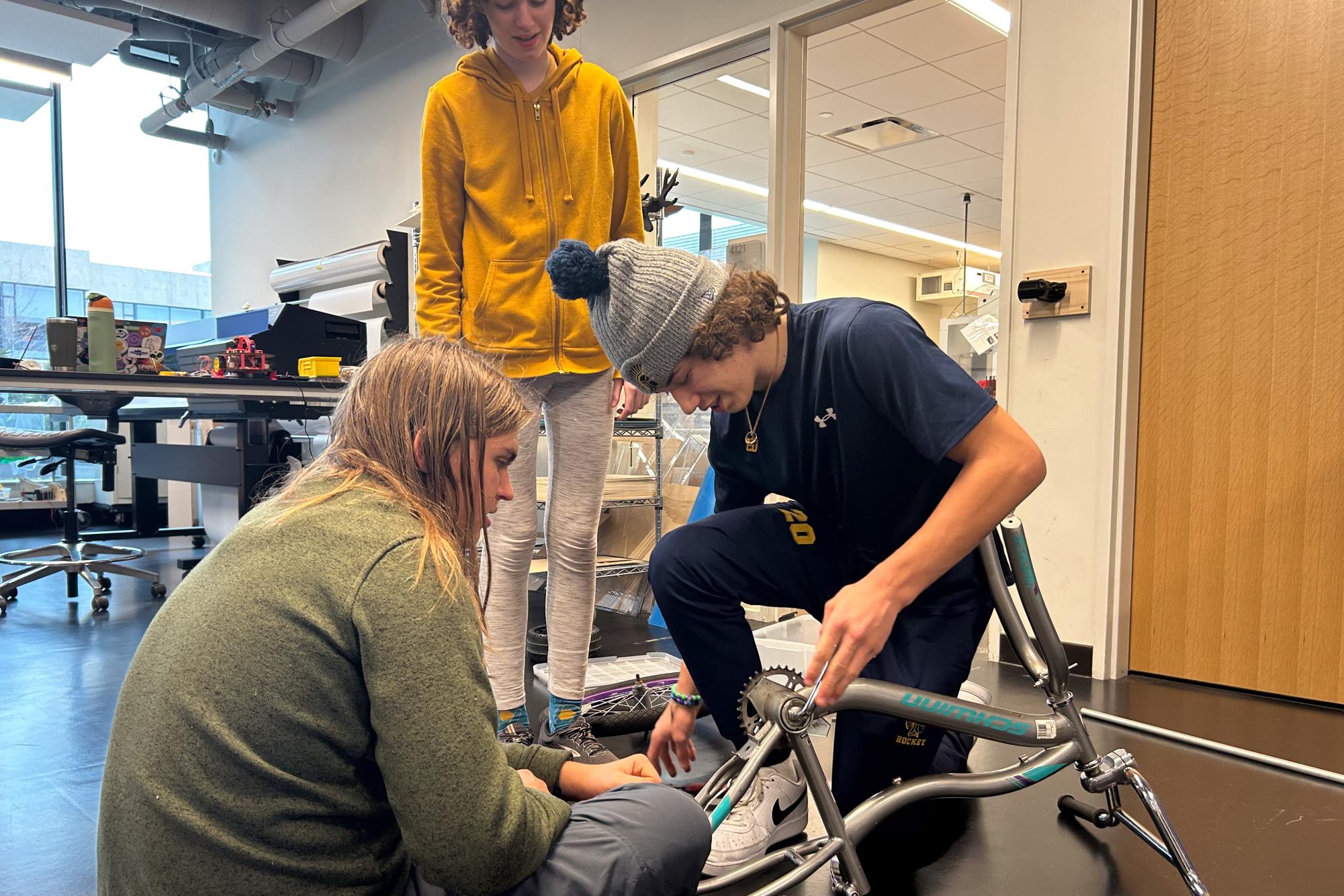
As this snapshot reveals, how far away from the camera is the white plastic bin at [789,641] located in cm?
219

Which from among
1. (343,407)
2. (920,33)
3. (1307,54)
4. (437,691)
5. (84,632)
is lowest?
(84,632)

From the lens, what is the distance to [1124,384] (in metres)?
2.32

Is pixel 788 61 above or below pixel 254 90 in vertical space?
below

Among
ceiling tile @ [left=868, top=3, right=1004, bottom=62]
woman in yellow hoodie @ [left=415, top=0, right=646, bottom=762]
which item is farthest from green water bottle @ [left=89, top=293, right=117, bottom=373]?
ceiling tile @ [left=868, top=3, right=1004, bottom=62]

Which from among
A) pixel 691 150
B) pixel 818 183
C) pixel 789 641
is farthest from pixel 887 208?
pixel 789 641

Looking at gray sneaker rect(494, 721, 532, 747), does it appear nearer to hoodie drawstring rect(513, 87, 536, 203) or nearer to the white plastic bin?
the white plastic bin

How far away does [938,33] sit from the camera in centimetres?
460

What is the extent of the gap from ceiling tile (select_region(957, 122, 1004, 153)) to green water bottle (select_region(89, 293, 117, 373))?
5.39 metres

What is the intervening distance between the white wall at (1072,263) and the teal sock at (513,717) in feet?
5.06

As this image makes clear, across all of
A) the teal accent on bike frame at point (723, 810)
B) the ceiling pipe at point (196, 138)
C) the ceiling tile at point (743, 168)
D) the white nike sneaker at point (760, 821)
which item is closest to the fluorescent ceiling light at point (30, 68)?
the ceiling pipe at point (196, 138)

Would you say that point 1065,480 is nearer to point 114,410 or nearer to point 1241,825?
point 1241,825

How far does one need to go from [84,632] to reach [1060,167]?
3.26 metres

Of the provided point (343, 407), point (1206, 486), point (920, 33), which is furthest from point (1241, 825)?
point (920, 33)

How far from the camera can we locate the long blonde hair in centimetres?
80
